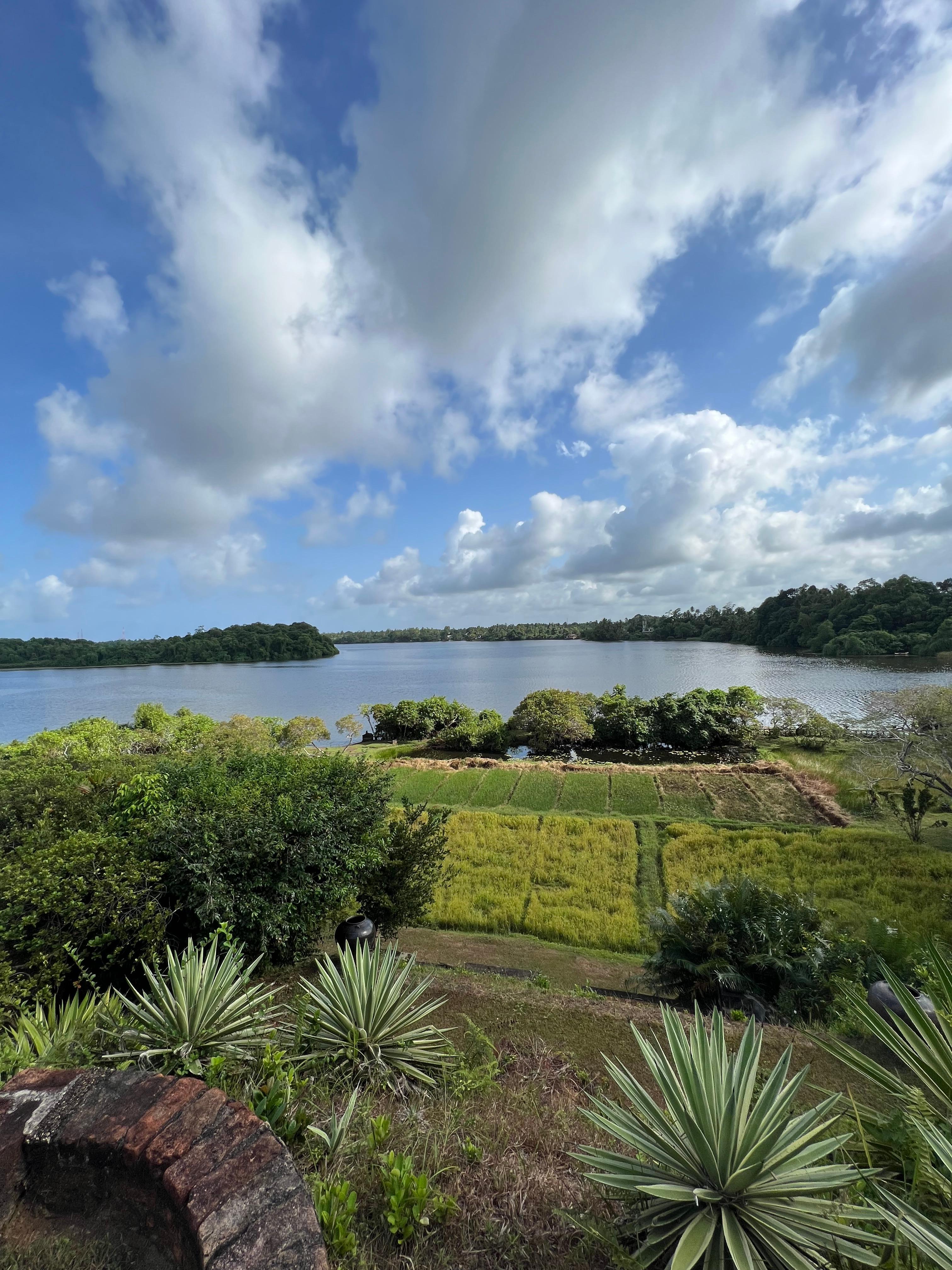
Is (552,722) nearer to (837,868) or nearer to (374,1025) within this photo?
(837,868)

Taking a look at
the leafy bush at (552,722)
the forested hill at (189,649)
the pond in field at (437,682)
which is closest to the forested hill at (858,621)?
the pond in field at (437,682)

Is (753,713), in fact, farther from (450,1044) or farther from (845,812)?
(450,1044)

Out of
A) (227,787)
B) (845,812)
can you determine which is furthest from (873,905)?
(227,787)

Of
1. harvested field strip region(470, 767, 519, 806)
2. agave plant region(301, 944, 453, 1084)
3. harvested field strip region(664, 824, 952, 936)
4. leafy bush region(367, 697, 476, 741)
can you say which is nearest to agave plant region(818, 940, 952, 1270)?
agave plant region(301, 944, 453, 1084)

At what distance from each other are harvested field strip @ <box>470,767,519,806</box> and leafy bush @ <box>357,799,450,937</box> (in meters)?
10.4

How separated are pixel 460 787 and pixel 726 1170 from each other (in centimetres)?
1840

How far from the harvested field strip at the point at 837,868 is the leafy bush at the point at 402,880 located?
18.8ft

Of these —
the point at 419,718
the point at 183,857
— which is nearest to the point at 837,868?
the point at 183,857

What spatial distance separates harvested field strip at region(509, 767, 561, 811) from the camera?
709 inches

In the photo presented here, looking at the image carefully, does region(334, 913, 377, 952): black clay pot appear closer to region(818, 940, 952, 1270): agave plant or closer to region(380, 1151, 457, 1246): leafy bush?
region(380, 1151, 457, 1246): leafy bush

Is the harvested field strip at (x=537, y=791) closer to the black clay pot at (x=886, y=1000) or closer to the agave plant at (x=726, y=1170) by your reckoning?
the black clay pot at (x=886, y=1000)

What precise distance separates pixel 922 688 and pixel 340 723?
33888 mm

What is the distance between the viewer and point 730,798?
17.2m

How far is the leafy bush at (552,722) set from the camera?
98.6ft
